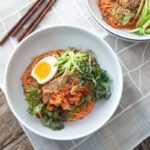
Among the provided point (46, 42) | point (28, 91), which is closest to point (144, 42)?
point (46, 42)

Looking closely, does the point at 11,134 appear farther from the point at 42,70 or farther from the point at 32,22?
the point at 32,22

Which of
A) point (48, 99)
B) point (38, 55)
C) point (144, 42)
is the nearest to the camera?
point (48, 99)

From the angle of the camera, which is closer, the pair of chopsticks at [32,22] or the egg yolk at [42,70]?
the egg yolk at [42,70]

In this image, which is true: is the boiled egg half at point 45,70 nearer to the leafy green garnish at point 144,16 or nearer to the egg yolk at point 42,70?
the egg yolk at point 42,70

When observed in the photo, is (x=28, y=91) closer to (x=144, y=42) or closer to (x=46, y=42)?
(x=46, y=42)

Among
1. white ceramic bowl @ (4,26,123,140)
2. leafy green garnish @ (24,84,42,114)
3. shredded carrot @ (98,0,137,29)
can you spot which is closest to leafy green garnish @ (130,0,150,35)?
shredded carrot @ (98,0,137,29)

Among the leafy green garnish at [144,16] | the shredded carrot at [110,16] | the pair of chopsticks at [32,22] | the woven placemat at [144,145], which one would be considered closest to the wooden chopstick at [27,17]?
the pair of chopsticks at [32,22]
